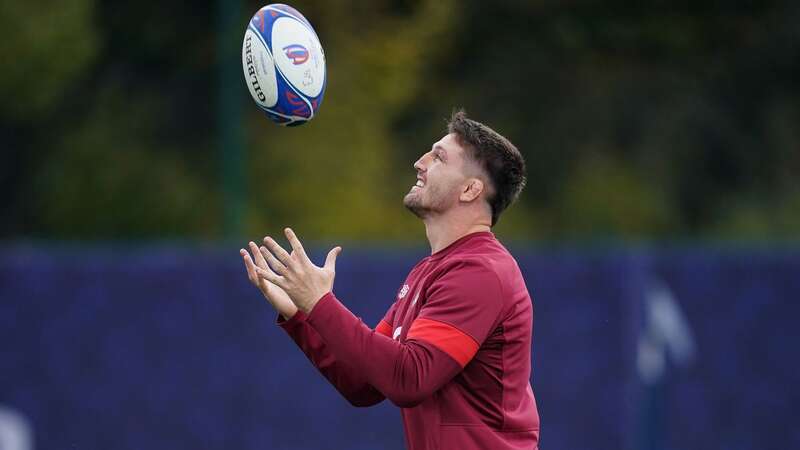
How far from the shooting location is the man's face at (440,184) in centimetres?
522

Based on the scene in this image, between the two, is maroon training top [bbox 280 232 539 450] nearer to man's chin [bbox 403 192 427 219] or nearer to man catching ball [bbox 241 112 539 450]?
man catching ball [bbox 241 112 539 450]

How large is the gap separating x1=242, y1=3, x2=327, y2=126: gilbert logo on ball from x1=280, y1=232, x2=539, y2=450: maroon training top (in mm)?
991

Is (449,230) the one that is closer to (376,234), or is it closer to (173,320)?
(173,320)

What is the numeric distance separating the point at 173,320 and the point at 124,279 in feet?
1.81

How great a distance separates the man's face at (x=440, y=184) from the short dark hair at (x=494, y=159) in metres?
0.05

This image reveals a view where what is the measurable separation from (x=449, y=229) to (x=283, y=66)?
3.50ft

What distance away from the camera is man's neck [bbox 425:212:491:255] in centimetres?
523

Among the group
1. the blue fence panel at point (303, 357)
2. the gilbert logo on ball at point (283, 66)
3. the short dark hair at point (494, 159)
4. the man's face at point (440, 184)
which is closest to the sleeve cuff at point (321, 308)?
the man's face at point (440, 184)

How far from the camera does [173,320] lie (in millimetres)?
11445

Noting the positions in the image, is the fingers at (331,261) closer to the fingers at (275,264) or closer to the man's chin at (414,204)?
the fingers at (275,264)

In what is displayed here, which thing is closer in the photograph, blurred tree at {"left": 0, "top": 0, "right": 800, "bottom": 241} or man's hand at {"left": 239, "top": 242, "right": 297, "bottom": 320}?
man's hand at {"left": 239, "top": 242, "right": 297, "bottom": 320}

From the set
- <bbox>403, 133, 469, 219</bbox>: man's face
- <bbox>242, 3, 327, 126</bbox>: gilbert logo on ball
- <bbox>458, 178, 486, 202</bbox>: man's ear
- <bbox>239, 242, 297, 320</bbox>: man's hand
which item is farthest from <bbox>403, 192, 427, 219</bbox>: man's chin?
<bbox>242, 3, 327, 126</bbox>: gilbert logo on ball

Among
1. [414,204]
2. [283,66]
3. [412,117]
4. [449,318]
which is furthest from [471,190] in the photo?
[412,117]

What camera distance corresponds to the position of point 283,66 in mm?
5641
